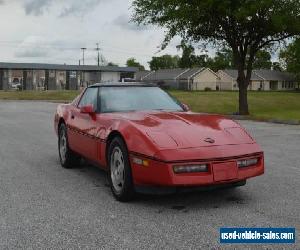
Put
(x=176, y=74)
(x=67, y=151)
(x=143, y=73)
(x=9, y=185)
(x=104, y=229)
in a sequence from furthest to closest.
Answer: (x=143, y=73) → (x=176, y=74) → (x=67, y=151) → (x=9, y=185) → (x=104, y=229)

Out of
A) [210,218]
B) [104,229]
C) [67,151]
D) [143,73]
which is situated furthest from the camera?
[143,73]

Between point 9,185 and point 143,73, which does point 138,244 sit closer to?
point 9,185

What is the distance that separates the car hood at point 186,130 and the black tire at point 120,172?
1.09ft

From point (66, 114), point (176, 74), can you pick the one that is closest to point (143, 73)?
point (176, 74)

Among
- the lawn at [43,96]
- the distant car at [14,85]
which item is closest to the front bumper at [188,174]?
the lawn at [43,96]

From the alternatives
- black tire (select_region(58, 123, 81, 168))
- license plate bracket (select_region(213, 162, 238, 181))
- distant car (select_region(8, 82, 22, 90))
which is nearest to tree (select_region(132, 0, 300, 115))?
black tire (select_region(58, 123, 81, 168))

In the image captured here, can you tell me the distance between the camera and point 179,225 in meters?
4.80

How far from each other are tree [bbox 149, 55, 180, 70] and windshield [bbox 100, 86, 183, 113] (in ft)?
436

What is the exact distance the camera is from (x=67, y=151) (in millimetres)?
8000

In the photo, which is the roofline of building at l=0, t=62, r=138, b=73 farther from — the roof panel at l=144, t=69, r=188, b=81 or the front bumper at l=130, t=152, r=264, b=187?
the front bumper at l=130, t=152, r=264, b=187

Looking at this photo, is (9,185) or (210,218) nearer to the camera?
(210,218)

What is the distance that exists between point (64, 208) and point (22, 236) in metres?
1.01

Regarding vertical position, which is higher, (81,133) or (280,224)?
(81,133)

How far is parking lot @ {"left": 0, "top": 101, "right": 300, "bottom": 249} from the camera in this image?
14.4 ft
